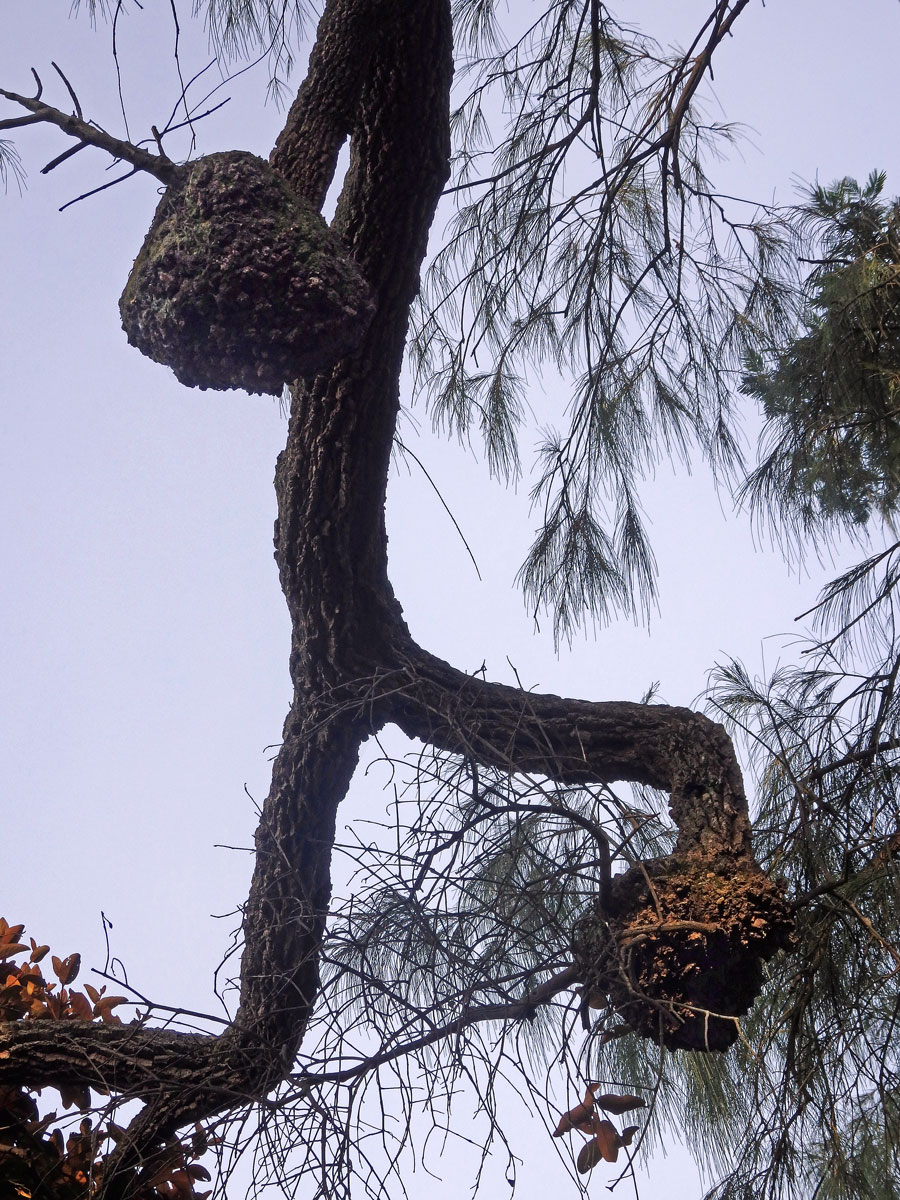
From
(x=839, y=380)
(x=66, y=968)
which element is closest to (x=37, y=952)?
(x=66, y=968)

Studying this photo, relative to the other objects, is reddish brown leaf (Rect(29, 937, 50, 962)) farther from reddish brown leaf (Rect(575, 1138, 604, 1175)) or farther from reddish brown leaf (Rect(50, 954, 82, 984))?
reddish brown leaf (Rect(575, 1138, 604, 1175))

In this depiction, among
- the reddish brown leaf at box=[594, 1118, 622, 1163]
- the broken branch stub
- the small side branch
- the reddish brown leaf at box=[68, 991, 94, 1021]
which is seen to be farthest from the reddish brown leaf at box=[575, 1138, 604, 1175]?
the small side branch

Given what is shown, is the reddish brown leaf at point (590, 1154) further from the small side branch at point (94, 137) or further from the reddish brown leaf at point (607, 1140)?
the small side branch at point (94, 137)

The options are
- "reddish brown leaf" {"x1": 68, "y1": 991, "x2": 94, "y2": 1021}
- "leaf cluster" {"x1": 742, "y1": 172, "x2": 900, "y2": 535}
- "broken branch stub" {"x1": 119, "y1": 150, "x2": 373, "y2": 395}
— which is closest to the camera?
"broken branch stub" {"x1": 119, "y1": 150, "x2": 373, "y2": 395}

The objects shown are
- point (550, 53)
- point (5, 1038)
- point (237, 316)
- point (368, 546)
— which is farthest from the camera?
point (550, 53)

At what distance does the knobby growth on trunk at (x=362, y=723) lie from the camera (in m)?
1.05

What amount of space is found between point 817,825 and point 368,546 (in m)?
0.62

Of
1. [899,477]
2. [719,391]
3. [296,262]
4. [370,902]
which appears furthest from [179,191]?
[899,477]

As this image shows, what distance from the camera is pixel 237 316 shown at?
1006 mm

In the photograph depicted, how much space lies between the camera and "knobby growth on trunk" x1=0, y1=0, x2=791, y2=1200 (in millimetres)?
1051

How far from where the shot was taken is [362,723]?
136 centimetres

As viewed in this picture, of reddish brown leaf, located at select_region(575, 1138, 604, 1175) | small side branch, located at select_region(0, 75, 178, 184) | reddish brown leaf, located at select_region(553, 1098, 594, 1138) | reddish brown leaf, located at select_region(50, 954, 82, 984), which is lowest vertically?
reddish brown leaf, located at select_region(575, 1138, 604, 1175)

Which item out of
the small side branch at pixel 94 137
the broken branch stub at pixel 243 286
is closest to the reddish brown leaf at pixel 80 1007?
the broken branch stub at pixel 243 286

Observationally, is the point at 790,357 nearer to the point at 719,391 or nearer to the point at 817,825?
the point at 719,391
